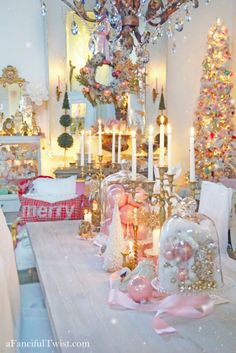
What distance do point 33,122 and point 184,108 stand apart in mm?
2199

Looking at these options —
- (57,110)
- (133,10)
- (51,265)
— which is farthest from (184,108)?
(51,265)

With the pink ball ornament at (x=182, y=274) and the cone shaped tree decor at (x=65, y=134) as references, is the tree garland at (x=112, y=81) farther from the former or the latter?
the pink ball ornament at (x=182, y=274)

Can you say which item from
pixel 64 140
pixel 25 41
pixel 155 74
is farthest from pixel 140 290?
pixel 155 74

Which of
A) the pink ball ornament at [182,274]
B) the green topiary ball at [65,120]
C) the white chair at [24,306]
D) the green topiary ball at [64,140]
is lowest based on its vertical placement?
the white chair at [24,306]

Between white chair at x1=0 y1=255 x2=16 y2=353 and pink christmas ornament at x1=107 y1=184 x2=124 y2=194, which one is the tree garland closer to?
pink christmas ornament at x1=107 y1=184 x2=124 y2=194

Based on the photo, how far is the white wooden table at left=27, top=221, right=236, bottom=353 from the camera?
3.17 ft

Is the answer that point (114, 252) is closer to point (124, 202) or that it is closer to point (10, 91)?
point (124, 202)

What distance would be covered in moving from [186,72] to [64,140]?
207cm

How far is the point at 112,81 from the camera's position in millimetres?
5551

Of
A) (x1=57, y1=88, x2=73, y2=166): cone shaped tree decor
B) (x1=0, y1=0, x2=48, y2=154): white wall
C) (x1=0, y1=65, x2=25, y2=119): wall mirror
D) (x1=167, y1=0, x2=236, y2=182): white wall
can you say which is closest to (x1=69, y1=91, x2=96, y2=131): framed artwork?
(x1=57, y1=88, x2=73, y2=166): cone shaped tree decor

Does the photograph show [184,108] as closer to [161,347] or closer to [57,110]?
[57,110]

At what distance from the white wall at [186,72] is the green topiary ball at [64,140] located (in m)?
1.62

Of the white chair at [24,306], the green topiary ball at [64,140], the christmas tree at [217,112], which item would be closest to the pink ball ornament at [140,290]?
the white chair at [24,306]

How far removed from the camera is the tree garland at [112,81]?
540 centimetres
